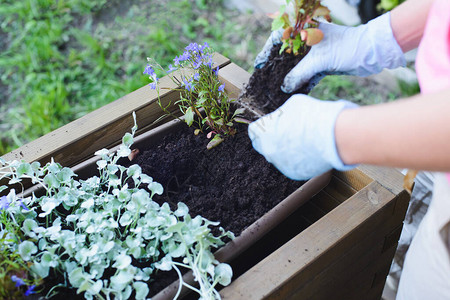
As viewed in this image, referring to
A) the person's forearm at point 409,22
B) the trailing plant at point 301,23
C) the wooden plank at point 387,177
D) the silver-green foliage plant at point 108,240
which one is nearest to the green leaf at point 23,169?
the silver-green foliage plant at point 108,240

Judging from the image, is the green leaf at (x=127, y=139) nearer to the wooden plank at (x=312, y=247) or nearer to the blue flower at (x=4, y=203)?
the blue flower at (x=4, y=203)

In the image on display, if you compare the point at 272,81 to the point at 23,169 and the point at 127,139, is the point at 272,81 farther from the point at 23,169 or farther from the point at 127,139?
the point at 23,169

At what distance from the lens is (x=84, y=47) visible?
3023 millimetres

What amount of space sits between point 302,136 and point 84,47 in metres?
2.43

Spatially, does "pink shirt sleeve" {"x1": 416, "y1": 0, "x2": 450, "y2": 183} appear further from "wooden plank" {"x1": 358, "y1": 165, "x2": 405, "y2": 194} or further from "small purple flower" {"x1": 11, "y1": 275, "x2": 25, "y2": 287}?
"small purple flower" {"x1": 11, "y1": 275, "x2": 25, "y2": 287}

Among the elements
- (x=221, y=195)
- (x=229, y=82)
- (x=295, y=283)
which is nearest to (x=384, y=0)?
(x=229, y=82)

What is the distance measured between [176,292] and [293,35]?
76 cm

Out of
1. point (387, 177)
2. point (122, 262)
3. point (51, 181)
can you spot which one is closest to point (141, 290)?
point (122, 262)

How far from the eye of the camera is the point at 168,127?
4.61 ft

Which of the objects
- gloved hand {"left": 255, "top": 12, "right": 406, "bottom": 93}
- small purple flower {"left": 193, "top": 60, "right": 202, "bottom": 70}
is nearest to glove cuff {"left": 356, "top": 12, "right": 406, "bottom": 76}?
gloved hand {"left": 255, "top": 12, "right": 406, "bottom": 93}

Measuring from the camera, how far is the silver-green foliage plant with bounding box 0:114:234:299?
3.15 feet

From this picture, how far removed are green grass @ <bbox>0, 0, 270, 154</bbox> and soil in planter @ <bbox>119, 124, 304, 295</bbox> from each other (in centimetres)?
136

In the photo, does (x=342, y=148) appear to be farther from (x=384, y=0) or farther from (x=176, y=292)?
(x=384, y=0)

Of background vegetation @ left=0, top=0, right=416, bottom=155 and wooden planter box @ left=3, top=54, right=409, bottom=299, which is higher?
wooden planter box @ left=3, top=54, right=409, bottom=299
